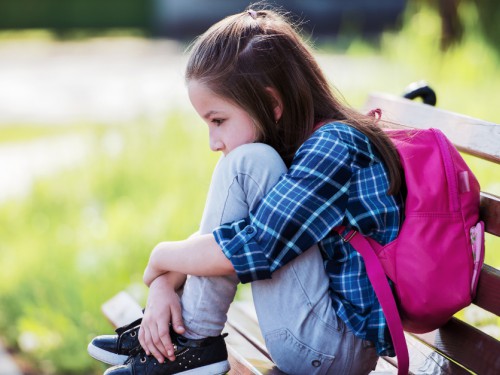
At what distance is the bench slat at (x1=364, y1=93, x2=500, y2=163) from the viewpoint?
2.09 metres

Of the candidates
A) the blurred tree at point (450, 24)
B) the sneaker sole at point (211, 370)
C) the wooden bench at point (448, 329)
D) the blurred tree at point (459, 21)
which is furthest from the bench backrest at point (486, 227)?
the blurred tree at point (450, 24)

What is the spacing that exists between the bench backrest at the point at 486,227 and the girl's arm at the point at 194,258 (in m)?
0.61

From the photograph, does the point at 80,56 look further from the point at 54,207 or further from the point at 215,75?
the point at 215,75

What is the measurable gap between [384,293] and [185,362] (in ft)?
1.59

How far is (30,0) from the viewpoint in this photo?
14.8 m

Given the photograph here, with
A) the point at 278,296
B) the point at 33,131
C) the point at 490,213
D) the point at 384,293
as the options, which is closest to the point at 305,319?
the point at 278,296

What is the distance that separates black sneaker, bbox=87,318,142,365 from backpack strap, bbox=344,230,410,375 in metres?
0.58

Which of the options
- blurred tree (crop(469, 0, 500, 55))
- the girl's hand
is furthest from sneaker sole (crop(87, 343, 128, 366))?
blurred tree (crop(469, 0, 500, 55))

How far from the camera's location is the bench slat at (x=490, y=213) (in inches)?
75.4

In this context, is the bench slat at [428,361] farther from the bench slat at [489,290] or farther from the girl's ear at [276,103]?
the girl's ear at [276,103]

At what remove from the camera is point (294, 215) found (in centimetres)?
176

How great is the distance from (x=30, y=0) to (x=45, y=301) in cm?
1225

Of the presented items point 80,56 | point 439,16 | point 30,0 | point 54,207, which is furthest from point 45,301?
point 30,0

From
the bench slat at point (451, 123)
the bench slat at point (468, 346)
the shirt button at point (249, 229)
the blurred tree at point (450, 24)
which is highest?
the shirt button at point (249, 229)
